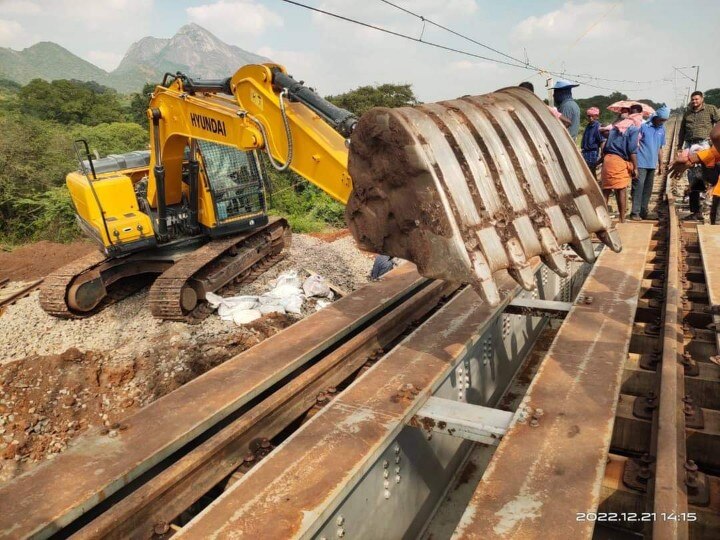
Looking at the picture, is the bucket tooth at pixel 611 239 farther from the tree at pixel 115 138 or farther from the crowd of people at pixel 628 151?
the tree at pixel 115 138

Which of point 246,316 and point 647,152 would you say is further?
point 647,152

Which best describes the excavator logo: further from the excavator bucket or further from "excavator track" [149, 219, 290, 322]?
the excavator bucket

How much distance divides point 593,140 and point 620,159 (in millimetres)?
978

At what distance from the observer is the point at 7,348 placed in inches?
285

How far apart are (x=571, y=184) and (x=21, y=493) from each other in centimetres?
366

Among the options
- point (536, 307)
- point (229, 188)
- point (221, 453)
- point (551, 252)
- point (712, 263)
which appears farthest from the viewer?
point (229, 188)

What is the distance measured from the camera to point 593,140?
8570 millimetres

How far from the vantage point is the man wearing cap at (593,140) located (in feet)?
27.9

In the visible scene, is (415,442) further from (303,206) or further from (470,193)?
(303,206)

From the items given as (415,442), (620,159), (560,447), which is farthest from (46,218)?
(560,447)

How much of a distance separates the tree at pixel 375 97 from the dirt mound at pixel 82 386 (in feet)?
87.8

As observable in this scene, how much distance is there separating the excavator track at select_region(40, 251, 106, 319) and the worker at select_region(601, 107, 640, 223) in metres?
8.00

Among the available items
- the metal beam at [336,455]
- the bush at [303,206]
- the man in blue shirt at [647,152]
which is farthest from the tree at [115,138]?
the metal beam at [336,455]

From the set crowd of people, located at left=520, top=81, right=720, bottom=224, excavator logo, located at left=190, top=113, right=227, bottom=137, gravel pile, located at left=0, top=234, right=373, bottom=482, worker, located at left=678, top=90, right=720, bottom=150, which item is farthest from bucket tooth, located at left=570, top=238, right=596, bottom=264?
worker, located at left=678, top=90, right=720, bottom=150
